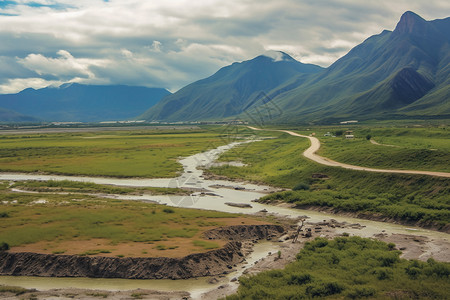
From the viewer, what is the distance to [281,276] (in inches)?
1244

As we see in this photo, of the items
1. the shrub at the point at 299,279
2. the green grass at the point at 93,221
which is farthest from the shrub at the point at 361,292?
the green grass at the point at 93,221

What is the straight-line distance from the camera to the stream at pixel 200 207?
32.0 m

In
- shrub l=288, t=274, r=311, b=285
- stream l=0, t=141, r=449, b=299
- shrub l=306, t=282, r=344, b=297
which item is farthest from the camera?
stream l=0, t=141, r=449, b=299

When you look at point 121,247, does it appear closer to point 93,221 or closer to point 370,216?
point 93,221

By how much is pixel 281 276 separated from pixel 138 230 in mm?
19211

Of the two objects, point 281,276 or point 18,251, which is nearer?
point 281,276

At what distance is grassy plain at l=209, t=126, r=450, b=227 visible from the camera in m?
52.4

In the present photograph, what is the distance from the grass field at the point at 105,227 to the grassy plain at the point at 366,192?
17459 mm

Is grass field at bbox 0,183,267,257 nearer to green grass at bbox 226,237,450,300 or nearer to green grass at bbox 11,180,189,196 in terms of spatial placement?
green grass at bbox 226,237,450,300

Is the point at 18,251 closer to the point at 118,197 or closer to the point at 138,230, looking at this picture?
the point at 138,230

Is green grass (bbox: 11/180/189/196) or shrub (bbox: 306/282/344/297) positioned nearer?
shrub (bbox: 306/282/344/297)

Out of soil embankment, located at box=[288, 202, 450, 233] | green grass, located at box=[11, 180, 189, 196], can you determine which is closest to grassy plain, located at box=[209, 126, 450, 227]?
soil embankment, located at box=[288, 202, 450, 233]

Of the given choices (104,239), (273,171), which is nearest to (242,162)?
(273,171)

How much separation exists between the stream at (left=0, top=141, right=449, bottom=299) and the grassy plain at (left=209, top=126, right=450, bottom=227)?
2974 millimetres
